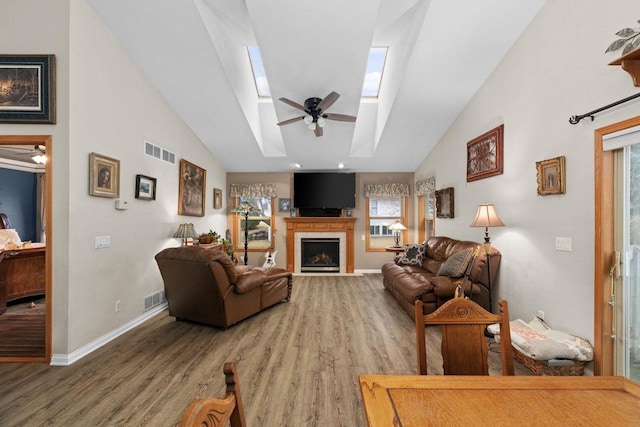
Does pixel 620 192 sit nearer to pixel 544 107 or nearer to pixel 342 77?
pixel 544 107

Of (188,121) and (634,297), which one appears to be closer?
(634,297)

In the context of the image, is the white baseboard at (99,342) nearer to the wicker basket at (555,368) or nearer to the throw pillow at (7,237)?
the throw pillow at (7,237)

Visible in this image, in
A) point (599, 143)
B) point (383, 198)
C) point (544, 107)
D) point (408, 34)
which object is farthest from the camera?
point (383, 198)

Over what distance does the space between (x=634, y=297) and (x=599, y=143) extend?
1.26 m

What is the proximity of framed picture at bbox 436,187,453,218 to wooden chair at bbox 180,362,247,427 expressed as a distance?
5.05 m

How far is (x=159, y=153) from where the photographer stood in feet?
14.0

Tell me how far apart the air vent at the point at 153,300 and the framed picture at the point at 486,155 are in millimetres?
5141

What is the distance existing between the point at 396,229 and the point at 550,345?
4.34 m

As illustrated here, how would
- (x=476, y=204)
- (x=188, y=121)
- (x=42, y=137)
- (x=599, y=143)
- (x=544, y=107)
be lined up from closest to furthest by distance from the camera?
1. (x=599, y=143)
2. (x=42, y=137)
3. (x=544, y=107)
4. (x=476, y=204)
5. (x=188, y=121)

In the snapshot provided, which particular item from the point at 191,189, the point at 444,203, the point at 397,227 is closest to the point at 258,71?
the point at 191,189

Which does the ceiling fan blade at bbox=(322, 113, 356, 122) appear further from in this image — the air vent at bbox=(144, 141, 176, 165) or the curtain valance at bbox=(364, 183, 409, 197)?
the curtain valance at bbox=(364, 183, 409, 197)

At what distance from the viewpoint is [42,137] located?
2738 millimetres

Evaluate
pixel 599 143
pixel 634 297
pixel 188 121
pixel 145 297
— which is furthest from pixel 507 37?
pixel 145 297

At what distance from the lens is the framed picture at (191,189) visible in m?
4.89
